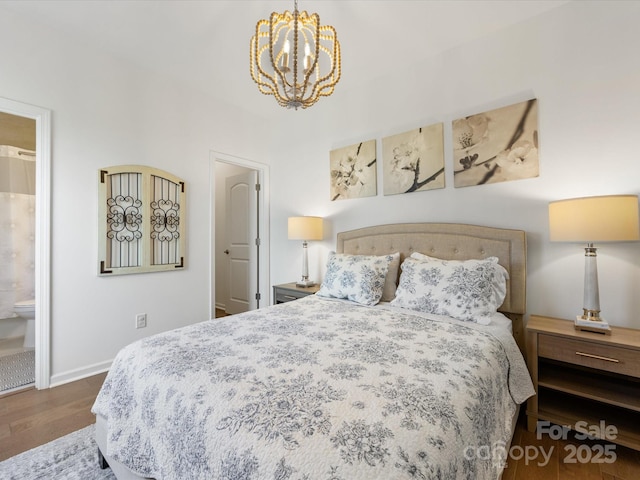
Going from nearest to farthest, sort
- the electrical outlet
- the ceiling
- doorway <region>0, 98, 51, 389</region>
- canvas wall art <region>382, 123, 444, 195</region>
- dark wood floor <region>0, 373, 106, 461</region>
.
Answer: dark wood floor <region>0, 373, 106, 461</region> < the ceiling < doorway <region>0, 98, 51, 389</region> < canvas wall art <region>382, 123, 444, 195</region> < the electrical outlet

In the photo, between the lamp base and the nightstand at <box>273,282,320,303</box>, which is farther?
the nightstand at <box>273,282,320,303</box>

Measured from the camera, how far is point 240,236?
4.33m

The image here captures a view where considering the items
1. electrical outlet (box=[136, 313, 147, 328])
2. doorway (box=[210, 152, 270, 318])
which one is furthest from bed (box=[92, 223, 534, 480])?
doorway (box=[210, 152, 270, 318])

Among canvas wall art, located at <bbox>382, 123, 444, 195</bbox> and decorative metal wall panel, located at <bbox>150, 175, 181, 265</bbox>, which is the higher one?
canvas wall art, located at <bbox>382, 123, 444, 195</bbox>

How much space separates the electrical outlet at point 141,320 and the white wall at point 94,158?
39 millimetres

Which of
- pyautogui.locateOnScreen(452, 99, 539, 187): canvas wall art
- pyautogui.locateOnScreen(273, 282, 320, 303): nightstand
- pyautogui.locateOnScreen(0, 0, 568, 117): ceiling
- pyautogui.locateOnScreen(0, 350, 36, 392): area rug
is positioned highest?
pyautogui.locateOnScreen(0, 0, 568, 117): ceiling

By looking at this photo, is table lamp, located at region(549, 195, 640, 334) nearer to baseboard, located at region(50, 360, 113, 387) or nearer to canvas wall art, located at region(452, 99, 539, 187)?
canvas wall art, located at region(452, 99, 539, 187)

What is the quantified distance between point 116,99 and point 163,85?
488mm

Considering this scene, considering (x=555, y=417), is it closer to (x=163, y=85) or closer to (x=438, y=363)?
(x=438, y=363)

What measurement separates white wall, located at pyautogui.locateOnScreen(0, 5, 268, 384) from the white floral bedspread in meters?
1.50

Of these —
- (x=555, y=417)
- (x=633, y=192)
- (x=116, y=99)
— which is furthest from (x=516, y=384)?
(x=116, y=99)

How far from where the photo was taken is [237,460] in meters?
0.72

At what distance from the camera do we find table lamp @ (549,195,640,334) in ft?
5.05

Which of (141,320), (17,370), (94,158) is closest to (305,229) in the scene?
(141,320)
